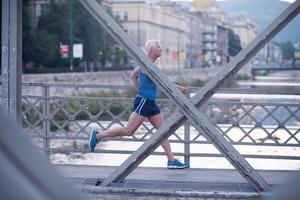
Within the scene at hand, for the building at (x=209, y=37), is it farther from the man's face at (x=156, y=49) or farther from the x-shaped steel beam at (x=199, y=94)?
the x-shaped steel beam at (x=199, y=94)

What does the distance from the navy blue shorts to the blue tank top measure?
2.0 inches

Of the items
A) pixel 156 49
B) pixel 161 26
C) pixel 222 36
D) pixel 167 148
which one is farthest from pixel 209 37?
pixel 156 49

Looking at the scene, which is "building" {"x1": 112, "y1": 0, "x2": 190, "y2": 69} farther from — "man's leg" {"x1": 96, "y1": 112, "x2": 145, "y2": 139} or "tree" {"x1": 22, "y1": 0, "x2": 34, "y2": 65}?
"man's leg" {"x1": 96, "y1": 112, "x2": 145, "y2": 139}

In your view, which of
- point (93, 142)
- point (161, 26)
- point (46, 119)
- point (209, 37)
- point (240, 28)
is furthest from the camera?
point (240, 28)

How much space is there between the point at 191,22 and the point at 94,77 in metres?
71.7

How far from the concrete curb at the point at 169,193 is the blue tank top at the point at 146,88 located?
124 centimetres

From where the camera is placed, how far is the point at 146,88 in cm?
666

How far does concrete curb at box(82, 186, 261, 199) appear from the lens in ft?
18.9

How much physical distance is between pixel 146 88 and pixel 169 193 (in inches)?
54.8

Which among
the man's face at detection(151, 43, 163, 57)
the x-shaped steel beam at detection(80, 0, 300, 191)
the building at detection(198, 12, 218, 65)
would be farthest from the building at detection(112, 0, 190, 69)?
the x-shaped steel beam at detection(80, 0, 300, 191)

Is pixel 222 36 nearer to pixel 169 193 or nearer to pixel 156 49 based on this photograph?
pixel 156 49

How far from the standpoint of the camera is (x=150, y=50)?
6.66m

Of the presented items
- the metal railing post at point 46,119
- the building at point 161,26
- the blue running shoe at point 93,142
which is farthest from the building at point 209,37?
the blue running shoe at point 93,142

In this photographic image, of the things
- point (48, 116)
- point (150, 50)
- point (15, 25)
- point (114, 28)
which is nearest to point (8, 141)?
point (114, 28)
